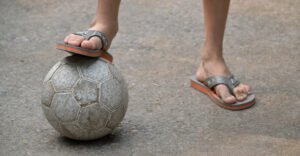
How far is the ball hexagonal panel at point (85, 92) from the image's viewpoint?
2.66 m

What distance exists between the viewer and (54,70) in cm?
279

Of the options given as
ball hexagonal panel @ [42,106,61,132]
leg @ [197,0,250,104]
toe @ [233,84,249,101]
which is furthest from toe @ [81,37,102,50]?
toe @ [233,84,249,101]

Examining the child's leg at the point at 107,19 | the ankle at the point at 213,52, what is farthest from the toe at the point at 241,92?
the child's leg at the point at 107,19

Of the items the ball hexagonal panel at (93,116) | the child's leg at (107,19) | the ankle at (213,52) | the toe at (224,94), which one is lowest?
the toe at (224,94)

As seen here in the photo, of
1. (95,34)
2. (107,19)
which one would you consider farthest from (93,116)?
(107,19)

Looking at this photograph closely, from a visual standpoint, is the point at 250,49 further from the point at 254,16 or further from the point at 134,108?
the point at 134,108

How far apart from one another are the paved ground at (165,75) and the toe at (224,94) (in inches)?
4.2

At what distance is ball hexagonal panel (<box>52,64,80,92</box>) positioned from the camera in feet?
8.85

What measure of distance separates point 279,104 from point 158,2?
2.92m

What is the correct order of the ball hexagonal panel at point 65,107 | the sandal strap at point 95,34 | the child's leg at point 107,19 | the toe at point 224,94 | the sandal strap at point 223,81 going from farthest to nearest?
the sandal strap at point 223,81, the toe at point 224,94, the child's leg at point 107,19, the sandal strap at point 95,34, the ball hexagonal panel at point 65,107

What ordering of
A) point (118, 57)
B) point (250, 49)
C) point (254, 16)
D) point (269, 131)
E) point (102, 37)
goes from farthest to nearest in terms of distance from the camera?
point (254, 16) < point (250, 49) < point (118, 57) < point (269, 131) < point (102, 37)

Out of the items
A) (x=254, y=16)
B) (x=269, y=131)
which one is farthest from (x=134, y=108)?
(x=254, y=16)

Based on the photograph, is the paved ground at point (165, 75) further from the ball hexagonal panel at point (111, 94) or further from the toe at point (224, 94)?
the ball hexagonal panel at point (111, 94)

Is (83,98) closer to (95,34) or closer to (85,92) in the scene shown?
(85,92)
